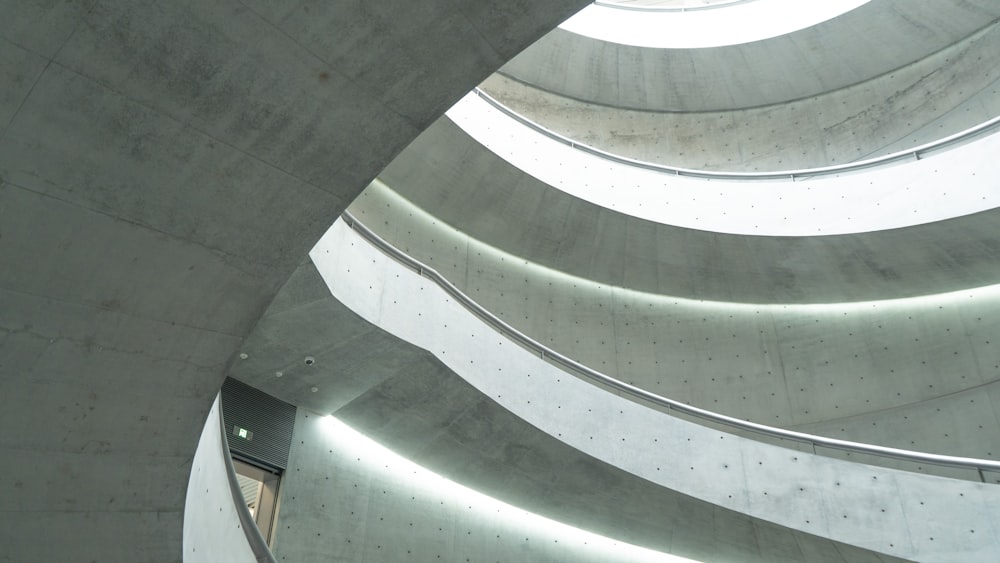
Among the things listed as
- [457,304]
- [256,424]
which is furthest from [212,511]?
[457,304]

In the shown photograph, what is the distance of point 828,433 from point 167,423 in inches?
538

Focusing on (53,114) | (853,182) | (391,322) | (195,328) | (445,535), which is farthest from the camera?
(853,182)

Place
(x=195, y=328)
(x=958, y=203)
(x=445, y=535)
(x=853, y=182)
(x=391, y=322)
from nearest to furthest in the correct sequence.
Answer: (x=195, y=328), (x=391, y=322), (x=445, y=535), (x=958, y=203), (x=853, y=182)

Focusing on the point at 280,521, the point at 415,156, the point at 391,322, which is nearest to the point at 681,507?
the point at 391,322

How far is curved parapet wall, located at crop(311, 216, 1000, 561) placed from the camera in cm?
993

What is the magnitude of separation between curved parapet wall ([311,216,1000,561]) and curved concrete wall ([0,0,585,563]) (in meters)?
4.38

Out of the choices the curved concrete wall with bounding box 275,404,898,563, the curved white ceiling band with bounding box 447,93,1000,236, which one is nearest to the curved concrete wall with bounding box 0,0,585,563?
the curved concrete wall with bounding box 275,404,898,563

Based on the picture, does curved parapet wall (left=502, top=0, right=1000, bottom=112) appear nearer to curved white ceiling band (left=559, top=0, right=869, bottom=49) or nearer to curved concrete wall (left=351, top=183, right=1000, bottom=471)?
curved white ceiling band (left=559, top=0, right=869, bottom=49)

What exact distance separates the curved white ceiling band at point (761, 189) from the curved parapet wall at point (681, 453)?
5.11 meters

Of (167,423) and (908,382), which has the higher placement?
(908,382)

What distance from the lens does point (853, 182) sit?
15.1 meters

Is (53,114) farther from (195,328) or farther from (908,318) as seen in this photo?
(908,318)

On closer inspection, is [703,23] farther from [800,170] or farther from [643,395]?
[643,395]

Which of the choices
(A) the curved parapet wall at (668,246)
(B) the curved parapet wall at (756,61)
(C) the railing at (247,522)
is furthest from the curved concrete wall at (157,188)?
(B) the curved parapet wall at (756,61)
